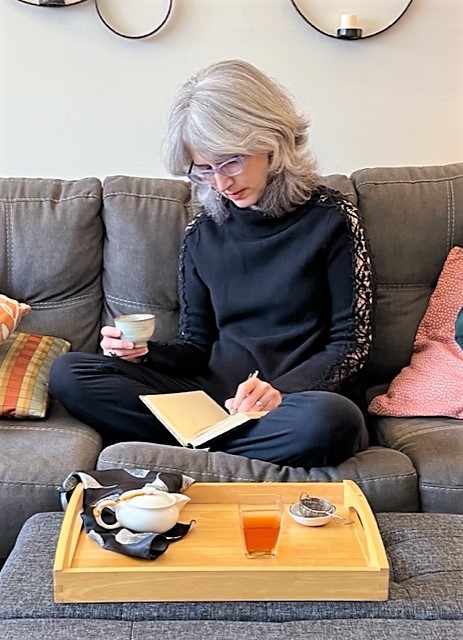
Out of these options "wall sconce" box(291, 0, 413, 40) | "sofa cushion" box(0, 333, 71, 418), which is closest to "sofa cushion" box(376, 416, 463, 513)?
"sofa cushion" box(0, 333, 71, 418)

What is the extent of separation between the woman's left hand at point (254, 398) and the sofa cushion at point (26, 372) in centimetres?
50

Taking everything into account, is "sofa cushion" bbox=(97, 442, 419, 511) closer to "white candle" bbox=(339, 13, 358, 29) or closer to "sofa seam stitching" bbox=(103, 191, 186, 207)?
"sofa seam stitching" bbox=(103, 191, 186, 207)

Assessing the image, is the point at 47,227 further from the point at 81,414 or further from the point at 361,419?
the point at 361,419

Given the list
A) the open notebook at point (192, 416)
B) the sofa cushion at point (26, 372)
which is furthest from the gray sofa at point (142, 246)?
the open notebook at point (192, 416)

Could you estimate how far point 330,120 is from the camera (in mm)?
2617

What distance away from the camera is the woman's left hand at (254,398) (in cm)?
183

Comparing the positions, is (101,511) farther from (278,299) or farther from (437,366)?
(437,366)

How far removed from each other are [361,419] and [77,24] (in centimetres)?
154

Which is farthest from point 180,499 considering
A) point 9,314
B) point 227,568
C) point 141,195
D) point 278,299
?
point 141,195

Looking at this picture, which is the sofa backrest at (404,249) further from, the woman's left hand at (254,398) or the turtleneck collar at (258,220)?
the woman's left hand at (254,398)

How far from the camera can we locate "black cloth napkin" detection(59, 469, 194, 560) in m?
1.38

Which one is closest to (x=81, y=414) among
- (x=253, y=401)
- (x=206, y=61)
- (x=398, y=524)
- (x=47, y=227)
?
(x=253, y=401)

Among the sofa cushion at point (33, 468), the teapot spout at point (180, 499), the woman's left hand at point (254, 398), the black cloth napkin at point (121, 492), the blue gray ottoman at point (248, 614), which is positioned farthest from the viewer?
the woman's left hand at point (254, 398)

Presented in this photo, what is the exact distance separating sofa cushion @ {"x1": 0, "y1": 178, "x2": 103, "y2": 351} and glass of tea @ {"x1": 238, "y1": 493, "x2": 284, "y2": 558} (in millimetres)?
1022
